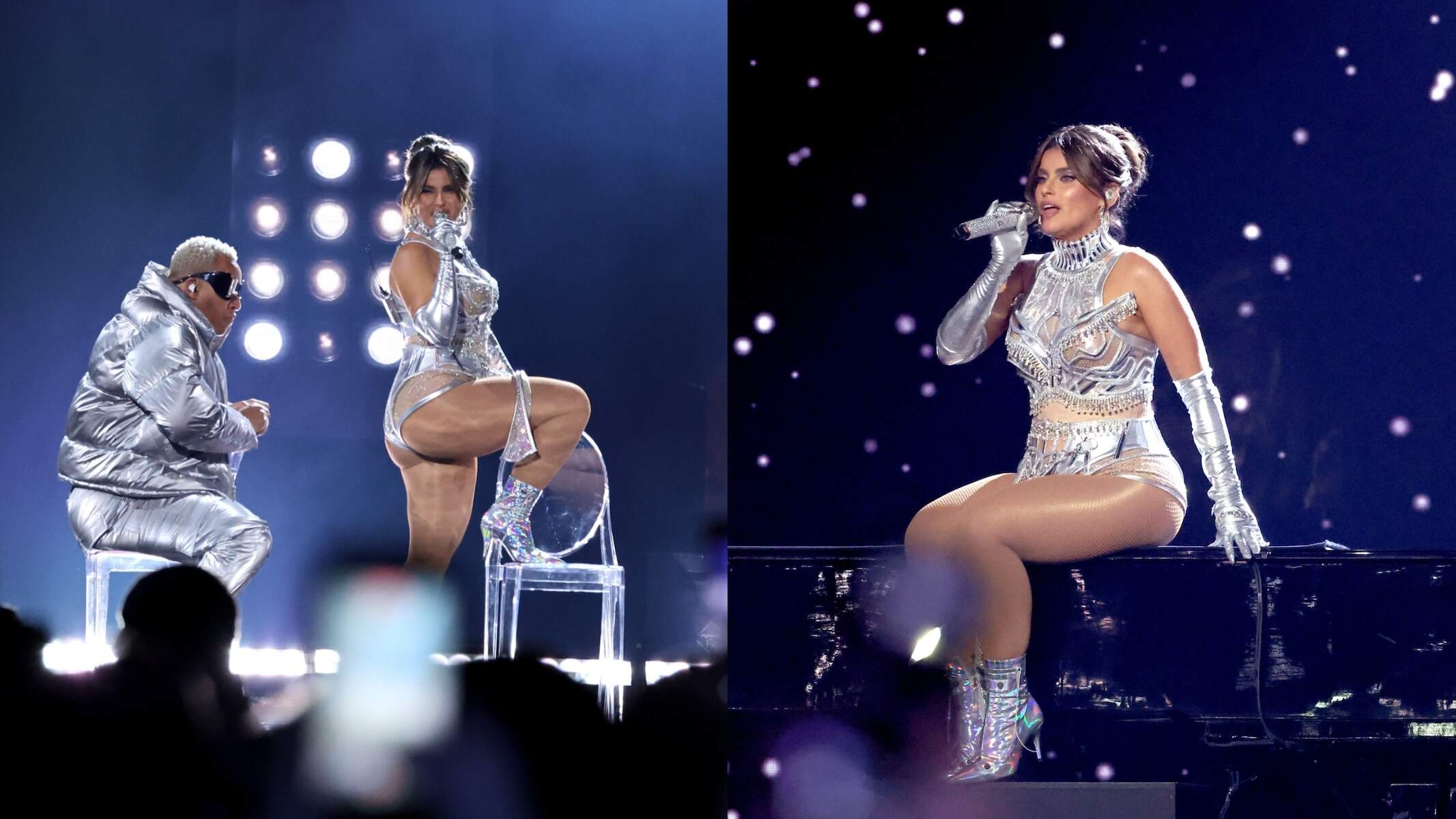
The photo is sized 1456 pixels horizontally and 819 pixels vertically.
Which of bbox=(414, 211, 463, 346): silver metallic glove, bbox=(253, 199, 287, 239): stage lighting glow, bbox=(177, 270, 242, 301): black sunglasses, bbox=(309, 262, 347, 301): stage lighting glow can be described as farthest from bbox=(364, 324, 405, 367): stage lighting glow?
bbox=(414, 211, 463, 346): silver metallic glove

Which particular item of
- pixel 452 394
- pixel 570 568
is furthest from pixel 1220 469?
pixel 452 394

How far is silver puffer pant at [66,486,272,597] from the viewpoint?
3650 millimetres

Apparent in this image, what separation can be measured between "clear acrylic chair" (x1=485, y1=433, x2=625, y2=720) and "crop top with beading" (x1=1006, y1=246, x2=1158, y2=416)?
1.32 metres

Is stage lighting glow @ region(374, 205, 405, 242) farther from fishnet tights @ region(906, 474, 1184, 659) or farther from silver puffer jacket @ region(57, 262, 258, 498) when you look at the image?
fishnet tights @ region(906, 474, 1184, 659)

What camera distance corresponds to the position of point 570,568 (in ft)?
11.9

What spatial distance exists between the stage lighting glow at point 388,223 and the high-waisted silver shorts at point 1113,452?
122 inches

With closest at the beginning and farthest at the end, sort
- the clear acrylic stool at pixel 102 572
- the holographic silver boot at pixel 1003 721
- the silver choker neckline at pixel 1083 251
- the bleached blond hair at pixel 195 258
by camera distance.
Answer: the holographic silver boot at pixel 1003 721 → the silver choker neckline at pixel 1083 251 → the clear acrylic stool at pixel 102 572 → the bleached blond hair at pixel 195 258

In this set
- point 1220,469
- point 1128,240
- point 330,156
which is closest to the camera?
point 1220,469

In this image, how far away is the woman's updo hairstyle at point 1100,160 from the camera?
10.2 feet

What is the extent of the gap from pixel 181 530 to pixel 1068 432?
249 cm

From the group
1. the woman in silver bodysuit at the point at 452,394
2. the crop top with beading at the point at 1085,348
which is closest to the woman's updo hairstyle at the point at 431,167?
the woman in silver bodysuit at the point at 452,394

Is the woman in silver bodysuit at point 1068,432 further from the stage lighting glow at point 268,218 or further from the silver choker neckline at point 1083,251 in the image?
the stage lighting glow at point 268,218

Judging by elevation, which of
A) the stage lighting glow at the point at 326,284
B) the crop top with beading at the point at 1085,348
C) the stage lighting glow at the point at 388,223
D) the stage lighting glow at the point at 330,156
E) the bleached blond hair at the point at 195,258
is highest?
the stage lighting glow at the point at 330,156

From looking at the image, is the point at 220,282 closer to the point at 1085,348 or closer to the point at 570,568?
the point at 570,568
